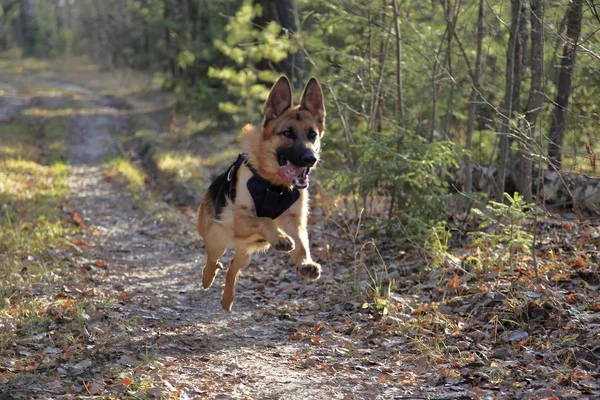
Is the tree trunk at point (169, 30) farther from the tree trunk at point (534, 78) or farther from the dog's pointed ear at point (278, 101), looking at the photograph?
the dog's pointed ear at point (278, 101)

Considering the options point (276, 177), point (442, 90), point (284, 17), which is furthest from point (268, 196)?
point (284, 17)

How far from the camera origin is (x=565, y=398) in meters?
4.48

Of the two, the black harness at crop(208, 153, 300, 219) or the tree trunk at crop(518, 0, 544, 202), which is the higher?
the tree trunk at crop(518, 0, 544, 202)

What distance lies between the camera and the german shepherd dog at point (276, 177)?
6.12 m

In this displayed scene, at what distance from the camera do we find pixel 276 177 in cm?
632

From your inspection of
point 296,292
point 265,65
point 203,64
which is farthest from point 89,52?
point 296,292

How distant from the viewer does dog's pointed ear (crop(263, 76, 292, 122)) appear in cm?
638

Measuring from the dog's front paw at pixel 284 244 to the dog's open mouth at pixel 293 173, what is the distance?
0.60m

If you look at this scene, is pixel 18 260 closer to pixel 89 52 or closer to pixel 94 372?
pixel 94 372

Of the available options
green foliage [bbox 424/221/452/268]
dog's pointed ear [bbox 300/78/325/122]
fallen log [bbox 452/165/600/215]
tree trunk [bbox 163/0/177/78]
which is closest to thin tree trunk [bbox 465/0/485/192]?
fallen log [bbox 452/165/600/215]

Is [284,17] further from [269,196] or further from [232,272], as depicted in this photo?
[269,196]

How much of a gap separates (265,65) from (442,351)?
12.3 m

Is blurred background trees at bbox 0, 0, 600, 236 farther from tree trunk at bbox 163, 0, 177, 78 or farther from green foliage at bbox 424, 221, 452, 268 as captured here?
tree trunk at bbox 163, 0, 177, 78

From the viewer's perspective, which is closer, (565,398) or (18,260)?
(565,398)
